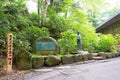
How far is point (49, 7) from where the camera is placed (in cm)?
1627

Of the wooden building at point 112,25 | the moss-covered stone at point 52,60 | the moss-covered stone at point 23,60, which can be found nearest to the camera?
the moss-covered stone at point 23,60

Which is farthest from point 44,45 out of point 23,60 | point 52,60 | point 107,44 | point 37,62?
point 107,44

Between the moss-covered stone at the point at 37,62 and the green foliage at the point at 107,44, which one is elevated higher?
the green foliage at the point at 107,44

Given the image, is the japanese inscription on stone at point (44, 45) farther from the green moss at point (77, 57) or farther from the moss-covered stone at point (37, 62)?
the green moss at point (77, 57)

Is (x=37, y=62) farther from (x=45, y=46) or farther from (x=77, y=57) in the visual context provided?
(x=77, y=57)

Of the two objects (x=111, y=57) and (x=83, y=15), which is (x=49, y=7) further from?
(x=111, y=57)

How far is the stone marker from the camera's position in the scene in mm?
9852

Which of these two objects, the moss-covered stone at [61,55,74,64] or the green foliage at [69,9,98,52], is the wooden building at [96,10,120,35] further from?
the moss-covered stone at [61,55,74,64]

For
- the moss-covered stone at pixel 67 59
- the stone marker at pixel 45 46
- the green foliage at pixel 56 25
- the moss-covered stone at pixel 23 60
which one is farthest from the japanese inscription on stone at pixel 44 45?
the green foliage at pixel 56 25

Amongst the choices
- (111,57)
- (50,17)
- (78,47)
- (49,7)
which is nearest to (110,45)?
(111,57)

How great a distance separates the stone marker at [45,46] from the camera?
9.85 metres

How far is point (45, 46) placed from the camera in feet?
32.5

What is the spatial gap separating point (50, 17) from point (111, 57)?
17.3 ft

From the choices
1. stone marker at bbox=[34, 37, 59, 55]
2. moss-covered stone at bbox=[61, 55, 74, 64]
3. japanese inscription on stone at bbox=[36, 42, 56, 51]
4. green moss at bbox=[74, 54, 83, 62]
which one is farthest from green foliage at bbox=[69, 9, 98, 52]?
japanese inscription on stone at bbox=[36, 42, 56, 51]
